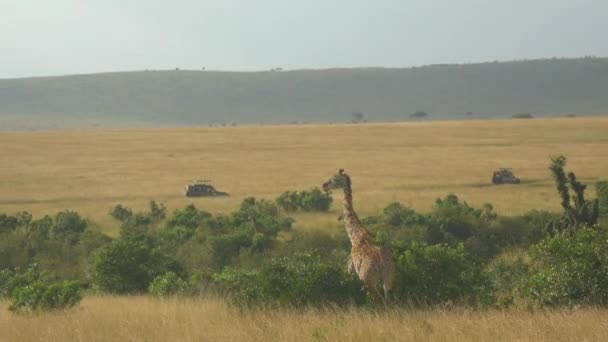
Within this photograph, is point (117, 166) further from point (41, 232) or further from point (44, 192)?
point (41, 232)

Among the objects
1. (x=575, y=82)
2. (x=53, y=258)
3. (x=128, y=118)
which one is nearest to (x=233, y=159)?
(x=53, y=258)

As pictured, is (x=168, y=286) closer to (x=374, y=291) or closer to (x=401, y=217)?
(x=374, y=291)

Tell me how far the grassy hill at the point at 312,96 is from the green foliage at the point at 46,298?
482 feet

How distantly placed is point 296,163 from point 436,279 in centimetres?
5069

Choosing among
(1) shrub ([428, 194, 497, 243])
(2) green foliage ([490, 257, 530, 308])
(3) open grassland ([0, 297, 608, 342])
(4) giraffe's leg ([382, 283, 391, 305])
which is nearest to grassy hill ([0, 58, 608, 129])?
(1) shrub ([428, 194, 497, 243])

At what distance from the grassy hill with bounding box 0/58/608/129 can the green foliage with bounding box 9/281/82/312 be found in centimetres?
14696

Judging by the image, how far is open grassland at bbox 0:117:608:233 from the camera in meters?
43.5

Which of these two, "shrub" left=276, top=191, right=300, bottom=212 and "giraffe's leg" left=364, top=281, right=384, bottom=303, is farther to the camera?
"shrub" left=276, top=191, right=300, bottom=212

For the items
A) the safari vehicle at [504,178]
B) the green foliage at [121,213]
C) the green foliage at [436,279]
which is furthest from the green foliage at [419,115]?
the green foliage at [436,279]

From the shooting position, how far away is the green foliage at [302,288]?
433 inches

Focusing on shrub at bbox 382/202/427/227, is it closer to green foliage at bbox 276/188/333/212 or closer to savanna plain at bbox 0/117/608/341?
savanna plain at bbox 0/117/608/341

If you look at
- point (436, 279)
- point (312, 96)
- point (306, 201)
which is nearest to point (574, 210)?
point (436, 279)

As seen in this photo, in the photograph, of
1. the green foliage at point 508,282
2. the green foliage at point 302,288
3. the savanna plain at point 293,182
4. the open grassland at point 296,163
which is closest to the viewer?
the savanna plain at point 293,182

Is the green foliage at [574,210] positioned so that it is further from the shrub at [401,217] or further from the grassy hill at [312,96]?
the grassy hill at [312,96]
